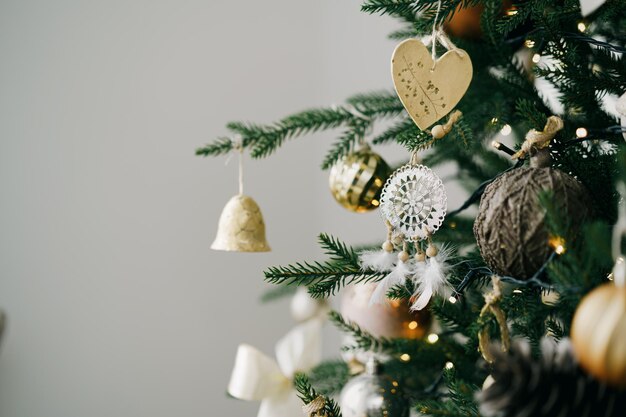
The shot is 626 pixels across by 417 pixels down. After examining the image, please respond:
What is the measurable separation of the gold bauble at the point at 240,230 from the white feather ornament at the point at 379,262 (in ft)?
0.73

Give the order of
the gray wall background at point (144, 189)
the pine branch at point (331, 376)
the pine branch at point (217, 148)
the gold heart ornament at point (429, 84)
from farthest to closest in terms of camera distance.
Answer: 1. the gray wall background at point (144, 189)
2. the pine branch at point (331, 376)
3. the pine branch at point (217, 148)
4. the gold heart ornament at point (429, 84)

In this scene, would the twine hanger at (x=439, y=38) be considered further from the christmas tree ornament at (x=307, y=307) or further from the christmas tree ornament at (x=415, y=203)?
the christmas tree ornament at (x=307, y=307)

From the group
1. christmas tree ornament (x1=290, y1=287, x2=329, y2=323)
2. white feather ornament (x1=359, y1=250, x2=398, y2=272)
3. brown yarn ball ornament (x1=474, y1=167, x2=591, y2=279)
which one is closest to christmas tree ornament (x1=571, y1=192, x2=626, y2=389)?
brown yarn ball ornament (x1=474, y1=167, x2=591, y2=279)

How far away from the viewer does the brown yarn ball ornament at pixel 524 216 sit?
40 centimetres

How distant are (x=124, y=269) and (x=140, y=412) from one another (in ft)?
1.07

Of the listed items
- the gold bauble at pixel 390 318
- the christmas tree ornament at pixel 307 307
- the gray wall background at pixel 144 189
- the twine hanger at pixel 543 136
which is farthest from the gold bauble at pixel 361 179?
A: the gray wall background at pixel 144 189

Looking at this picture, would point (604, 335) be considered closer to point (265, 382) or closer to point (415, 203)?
point (415, 203)

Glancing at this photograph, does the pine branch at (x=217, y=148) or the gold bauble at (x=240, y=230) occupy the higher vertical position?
the pine branch at (x=217, y=148)

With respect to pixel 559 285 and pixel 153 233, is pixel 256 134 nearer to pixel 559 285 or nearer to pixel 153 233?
pixel 559 285

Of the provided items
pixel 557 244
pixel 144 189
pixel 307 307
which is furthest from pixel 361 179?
pixel 144 189

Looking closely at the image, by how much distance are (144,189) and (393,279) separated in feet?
2.70

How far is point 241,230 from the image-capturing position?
68 centimetres

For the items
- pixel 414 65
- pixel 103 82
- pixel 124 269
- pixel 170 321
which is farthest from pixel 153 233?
pixel 414 65

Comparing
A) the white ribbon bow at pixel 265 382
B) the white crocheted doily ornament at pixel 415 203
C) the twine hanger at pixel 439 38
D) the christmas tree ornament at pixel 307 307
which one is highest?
the twine hanger at pixel 439 38
